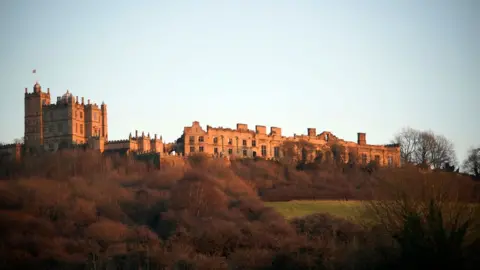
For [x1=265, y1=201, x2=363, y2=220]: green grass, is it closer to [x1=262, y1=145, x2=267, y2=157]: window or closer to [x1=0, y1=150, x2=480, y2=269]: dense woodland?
[x1=0, y1=150, x2=480, y2=269]: dense woodland

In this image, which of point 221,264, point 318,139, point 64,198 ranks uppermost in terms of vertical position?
point 318,139

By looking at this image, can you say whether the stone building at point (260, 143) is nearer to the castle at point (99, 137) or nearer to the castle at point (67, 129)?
the castle at point (99, 137)

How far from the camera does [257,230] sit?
182ft

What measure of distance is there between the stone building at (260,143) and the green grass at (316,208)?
Answer: 26139mm

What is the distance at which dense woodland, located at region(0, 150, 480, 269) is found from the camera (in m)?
37.4

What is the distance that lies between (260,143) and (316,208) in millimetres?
37100

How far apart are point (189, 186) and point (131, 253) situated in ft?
65.2

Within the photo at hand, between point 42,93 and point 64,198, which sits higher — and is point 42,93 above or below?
above

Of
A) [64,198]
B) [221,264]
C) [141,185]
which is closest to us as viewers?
[221,264]

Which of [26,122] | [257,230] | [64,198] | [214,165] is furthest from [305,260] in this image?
[26,122]

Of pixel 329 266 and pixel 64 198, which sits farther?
pixel 64 198

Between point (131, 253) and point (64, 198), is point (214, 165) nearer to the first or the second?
point (64, 198)

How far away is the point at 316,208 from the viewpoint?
6619 centimetres

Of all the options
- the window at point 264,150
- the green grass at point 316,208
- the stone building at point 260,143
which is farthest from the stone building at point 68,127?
the green grass at point 316,208
